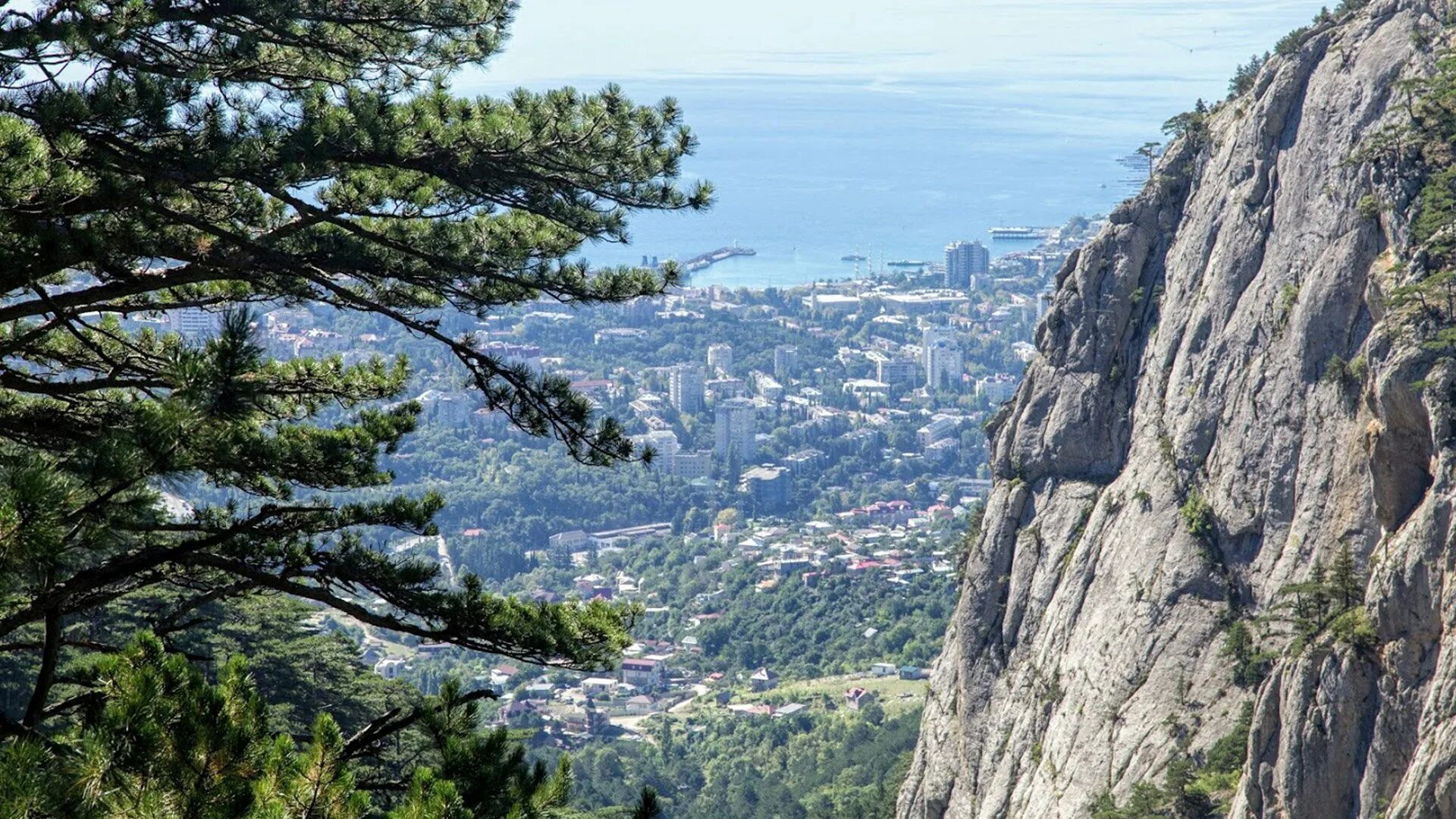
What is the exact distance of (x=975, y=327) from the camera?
130m

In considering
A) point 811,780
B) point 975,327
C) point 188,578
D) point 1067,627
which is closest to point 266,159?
point 188,578

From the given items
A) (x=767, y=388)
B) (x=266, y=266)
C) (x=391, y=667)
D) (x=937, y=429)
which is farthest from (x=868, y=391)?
(x=266, y=266)

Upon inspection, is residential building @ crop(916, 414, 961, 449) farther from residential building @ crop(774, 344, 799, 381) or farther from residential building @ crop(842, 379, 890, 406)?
residential building @ crop(774, 344, 799, 381)

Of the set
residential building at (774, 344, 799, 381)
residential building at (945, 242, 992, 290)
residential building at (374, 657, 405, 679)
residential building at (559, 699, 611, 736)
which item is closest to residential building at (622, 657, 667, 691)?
residential building at (559, 699, 611, 736)

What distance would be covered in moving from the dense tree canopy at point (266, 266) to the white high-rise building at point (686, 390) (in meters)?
104

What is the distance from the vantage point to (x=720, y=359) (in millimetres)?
124562

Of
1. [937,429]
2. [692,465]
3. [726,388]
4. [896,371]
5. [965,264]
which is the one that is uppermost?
[965,264]

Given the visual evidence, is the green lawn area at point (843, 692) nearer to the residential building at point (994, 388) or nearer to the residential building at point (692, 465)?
the residential building at point (692, 465)

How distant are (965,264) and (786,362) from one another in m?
25.2

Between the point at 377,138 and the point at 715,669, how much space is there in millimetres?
57011

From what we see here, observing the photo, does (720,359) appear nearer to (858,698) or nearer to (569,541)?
(569,541)

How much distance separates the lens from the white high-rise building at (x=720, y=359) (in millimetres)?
123562

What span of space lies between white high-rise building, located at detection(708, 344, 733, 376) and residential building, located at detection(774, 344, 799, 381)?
394 centimetres

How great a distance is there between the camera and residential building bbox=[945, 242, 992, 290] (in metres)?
139
